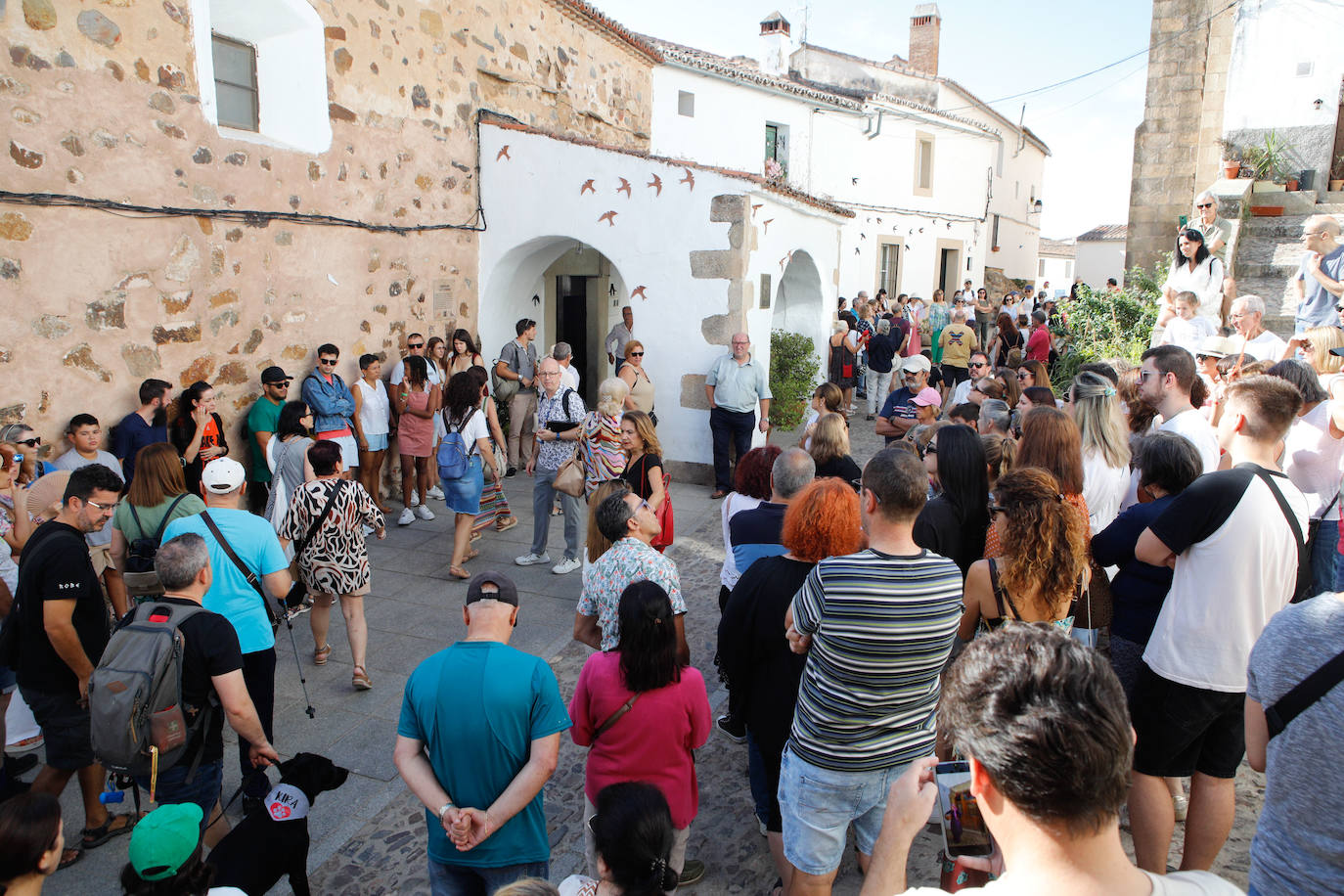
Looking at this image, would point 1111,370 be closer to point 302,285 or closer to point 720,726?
point 720,726

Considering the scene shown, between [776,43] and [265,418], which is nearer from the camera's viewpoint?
[265,418]

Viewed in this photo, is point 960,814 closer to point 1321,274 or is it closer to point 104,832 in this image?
point 104,832

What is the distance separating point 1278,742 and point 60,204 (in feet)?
21.1

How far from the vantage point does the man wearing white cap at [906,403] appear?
20.5 feet

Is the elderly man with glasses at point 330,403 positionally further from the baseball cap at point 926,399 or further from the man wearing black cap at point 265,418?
the baseball cap at point 926,399

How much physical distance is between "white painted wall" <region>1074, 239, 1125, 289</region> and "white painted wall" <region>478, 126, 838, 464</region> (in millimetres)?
32057

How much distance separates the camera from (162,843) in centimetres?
210

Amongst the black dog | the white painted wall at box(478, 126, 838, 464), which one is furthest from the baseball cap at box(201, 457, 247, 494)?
the white painted wall at box(478, 126, 838, 464)

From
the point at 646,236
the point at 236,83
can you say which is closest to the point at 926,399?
the point at 646,236

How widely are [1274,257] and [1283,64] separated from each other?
3.30 metres

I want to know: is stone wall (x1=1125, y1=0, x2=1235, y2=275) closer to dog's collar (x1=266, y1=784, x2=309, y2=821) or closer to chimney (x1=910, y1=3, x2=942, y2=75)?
chimney (x1=910, y1=3, x2=942, y2=75)

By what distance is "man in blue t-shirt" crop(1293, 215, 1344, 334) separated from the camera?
21.3 feet

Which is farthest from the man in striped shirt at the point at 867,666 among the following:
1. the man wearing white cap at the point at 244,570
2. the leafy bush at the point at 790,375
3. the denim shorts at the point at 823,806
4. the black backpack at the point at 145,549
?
the leafy bush at the point at 790,375

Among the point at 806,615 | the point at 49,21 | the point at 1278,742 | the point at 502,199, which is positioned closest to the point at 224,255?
the point at 49,21
